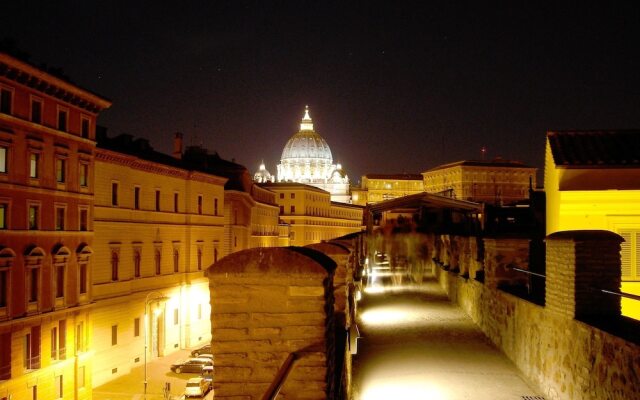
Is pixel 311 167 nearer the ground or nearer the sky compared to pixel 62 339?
nearer the sky

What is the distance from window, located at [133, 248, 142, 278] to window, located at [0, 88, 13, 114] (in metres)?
11.1

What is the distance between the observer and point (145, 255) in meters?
32.7

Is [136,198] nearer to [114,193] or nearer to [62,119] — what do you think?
[114,193]

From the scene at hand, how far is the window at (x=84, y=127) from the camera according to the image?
88.0 feet

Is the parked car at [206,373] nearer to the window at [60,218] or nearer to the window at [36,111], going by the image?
the window at [60,218]

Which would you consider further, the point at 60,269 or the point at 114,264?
the point at 114,264

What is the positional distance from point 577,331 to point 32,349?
19977 mm

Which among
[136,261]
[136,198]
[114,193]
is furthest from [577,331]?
[136,198]

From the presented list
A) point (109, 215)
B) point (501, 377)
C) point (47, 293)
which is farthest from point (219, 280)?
point (109, 215)

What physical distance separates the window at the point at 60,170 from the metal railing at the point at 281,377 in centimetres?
2297

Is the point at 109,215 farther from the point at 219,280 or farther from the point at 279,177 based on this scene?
the point at 279,177

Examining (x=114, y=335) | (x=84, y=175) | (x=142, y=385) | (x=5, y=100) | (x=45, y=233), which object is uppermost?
(x=5, y=100)

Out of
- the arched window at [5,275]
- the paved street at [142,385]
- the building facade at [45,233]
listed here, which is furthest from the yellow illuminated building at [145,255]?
the arched window at [5,275]

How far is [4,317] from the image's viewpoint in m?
21.4
